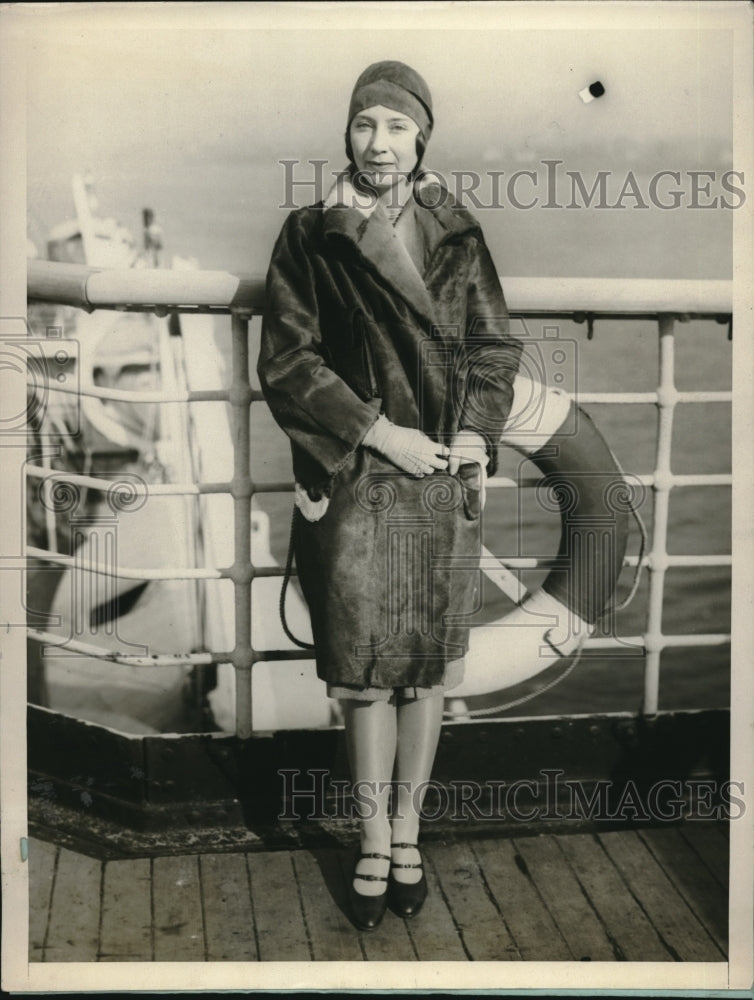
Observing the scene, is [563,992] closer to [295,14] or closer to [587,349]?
[587,349]

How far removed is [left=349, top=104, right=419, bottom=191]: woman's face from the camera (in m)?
2.41

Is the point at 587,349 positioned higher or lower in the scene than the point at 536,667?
higher

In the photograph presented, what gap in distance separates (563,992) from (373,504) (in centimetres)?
109

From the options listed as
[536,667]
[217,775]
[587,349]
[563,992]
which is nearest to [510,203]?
[587,349]

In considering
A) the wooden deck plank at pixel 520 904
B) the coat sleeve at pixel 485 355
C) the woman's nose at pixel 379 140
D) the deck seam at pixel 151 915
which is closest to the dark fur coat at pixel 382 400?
the coat sleeve at pixel 485 355

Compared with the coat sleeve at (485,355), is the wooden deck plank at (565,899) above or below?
below

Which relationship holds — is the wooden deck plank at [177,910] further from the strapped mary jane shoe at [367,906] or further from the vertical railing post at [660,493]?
the vertical railing post at [660,493]

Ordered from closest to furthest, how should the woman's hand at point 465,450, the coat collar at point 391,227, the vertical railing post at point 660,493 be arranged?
the coat collar at point 391,227
the woman's hand at point 465,450
the vertical railing post at point 660,493

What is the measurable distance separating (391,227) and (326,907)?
4.66ft

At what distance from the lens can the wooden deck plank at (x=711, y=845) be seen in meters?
2.70

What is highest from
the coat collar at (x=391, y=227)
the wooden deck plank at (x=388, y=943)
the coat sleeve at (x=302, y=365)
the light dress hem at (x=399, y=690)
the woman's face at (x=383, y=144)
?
the woman's face at (x=383, y=144)

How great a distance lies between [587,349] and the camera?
274 centimetres

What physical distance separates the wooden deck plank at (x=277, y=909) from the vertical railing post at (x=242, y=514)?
0.28 metres

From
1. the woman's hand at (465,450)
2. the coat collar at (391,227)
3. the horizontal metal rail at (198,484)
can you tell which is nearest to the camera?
the coat collar at (391,227)
